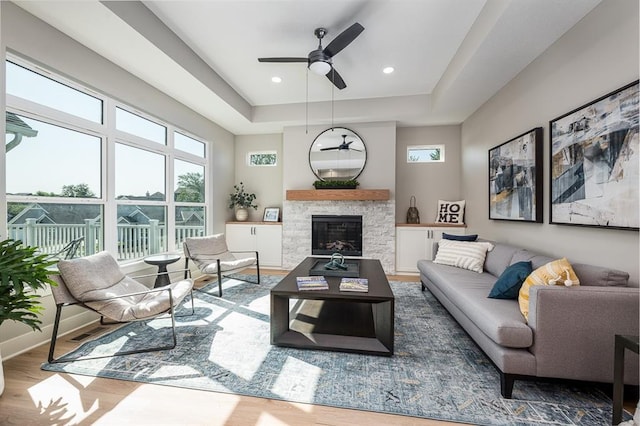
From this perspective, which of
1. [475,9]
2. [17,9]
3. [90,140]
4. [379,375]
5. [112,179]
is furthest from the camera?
[112,179]

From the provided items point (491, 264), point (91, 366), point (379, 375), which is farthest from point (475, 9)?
point (91, 366)

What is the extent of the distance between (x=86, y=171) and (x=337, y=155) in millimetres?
3579

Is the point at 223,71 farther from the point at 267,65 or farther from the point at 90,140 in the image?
the point at 90,140

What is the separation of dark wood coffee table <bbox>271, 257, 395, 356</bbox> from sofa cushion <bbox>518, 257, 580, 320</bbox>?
0.87 meters

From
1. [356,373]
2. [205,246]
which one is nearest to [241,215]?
[205,246]

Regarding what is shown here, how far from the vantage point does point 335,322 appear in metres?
2.71

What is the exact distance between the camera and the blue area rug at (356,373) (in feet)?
5.23

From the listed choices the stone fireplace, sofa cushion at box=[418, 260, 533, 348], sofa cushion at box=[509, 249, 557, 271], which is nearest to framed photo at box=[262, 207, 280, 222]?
the stone fireplace

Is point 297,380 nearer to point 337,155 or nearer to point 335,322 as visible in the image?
point 335,322

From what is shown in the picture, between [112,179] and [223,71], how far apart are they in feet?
6.31

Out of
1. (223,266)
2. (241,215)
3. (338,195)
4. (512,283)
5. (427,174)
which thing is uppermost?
(427,174)

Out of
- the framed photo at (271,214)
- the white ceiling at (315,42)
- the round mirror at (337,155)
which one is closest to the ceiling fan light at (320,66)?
the white ceiling at (315,42)

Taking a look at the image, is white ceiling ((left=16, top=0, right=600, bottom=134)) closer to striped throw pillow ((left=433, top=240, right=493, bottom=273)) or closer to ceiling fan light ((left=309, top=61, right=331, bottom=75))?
ceiling fan light ((left=309, top=61, right=331, bottom=75))

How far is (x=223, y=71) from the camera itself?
12.0 ft
